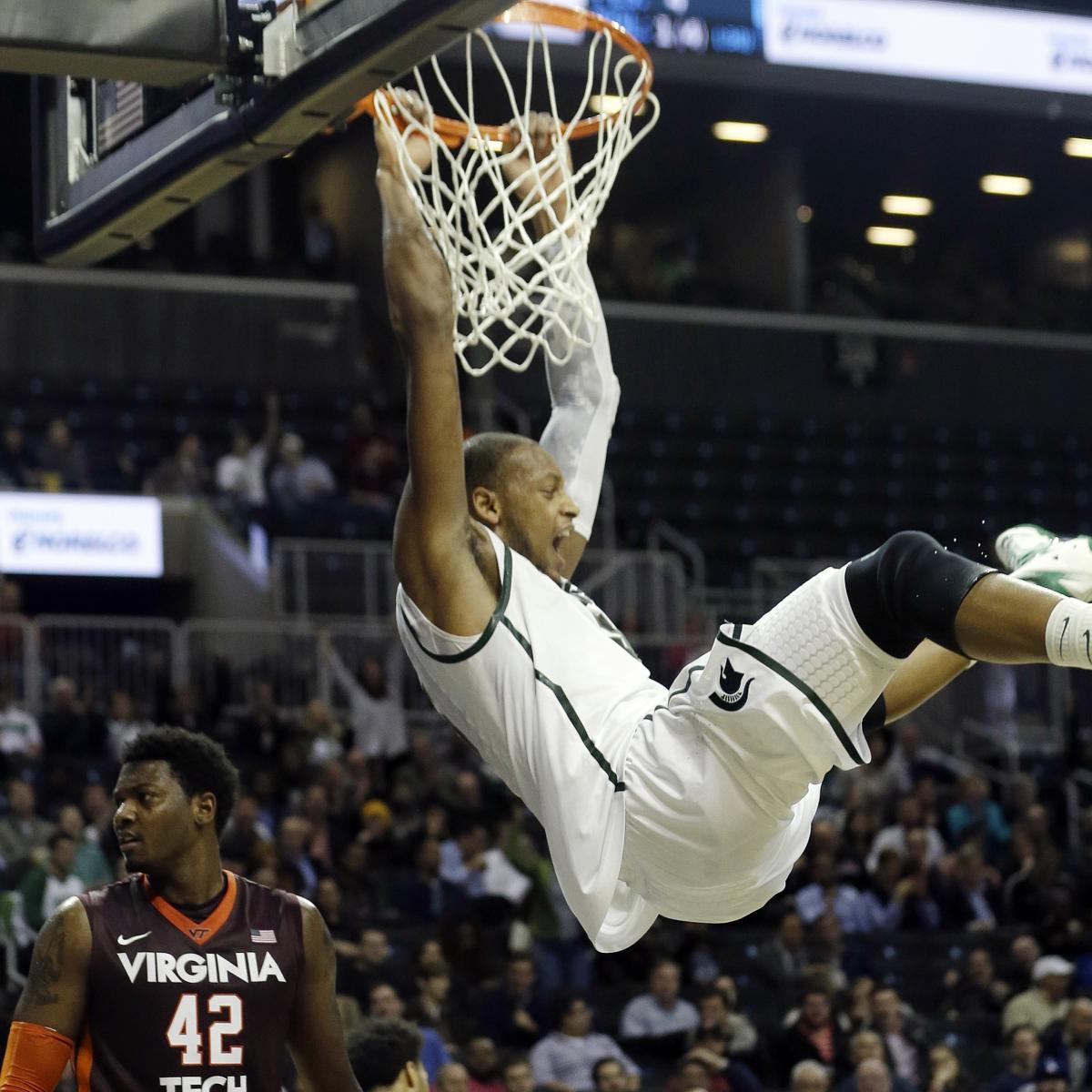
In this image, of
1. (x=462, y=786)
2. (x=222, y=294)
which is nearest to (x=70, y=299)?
(x=222, y=294)

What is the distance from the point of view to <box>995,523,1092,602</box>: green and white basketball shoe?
4.45m

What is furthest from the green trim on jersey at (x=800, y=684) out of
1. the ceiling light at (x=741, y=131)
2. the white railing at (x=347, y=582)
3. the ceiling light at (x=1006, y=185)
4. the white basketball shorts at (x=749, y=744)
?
the ceiling light at (x=1006, y=185)

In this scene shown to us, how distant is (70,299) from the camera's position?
66.6ft

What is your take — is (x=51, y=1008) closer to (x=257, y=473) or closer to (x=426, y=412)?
(x=426, y=412)

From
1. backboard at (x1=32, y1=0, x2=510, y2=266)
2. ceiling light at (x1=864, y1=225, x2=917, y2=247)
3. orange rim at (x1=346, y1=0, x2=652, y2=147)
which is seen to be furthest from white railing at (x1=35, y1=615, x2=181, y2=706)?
ceiling light at (x1=864, y1=225, x2=917, y2=247)

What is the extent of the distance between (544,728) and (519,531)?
23.5 inches

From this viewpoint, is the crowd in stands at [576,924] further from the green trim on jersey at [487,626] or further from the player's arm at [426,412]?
the player's arm at [426,412]

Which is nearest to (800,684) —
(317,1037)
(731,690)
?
(731,690)

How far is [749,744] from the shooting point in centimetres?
450

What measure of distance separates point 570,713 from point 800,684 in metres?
0.61

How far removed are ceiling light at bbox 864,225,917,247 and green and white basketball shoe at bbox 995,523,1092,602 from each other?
2128cm

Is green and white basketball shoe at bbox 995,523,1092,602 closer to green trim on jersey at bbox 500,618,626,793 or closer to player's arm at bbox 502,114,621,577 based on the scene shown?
green trim on jersey at bbox 500,618,626,793

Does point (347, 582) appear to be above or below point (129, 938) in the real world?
above

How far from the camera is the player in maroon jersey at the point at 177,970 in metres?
4.33
